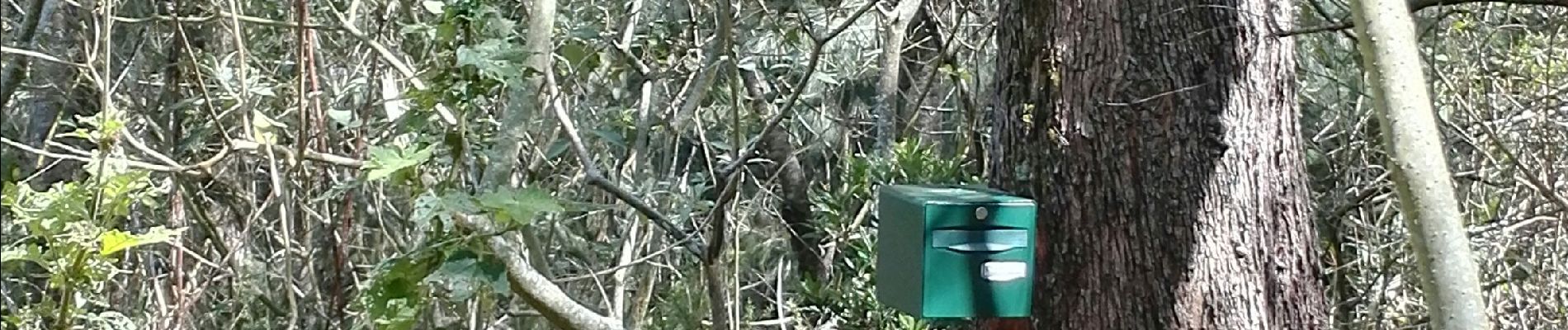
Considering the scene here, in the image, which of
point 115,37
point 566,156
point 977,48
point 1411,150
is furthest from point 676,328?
point 1411,150

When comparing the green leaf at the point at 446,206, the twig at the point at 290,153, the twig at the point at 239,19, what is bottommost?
the green leaf at the point at 446,206

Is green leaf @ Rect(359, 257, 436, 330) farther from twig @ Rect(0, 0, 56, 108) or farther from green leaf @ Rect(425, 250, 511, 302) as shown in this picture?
twig @ Rect(0, 0, 56, 108)

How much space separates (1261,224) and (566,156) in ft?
8.23

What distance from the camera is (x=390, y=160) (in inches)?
90.4

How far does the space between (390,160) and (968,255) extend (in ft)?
2.97

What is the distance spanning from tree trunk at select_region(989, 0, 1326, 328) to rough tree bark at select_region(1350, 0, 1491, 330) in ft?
2.00

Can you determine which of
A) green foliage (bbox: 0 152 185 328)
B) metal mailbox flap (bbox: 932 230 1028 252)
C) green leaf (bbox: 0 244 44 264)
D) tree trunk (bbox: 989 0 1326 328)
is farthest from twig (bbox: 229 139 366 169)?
tree trunk (bbox: 989 0 1326 328)

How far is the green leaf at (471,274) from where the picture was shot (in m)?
2.24

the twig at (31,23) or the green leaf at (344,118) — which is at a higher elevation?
the twig at (31,23)

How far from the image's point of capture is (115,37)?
4.34m

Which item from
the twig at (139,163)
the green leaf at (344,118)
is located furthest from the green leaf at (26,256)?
the green leaf at (344,118)

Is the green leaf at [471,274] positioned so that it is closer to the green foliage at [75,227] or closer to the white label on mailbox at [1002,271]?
the green foliage at [75,227]

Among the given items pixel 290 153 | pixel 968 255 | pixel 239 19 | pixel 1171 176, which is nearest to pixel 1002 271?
pixel 968 255

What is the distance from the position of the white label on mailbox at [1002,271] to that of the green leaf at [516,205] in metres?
0.65
